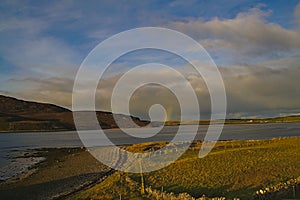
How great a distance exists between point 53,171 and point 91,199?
27909 mm

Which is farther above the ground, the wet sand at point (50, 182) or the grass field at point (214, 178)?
the grass field at point (214, 178)

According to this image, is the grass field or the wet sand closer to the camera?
the grass field

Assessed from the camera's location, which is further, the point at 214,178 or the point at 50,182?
the point at 50,182

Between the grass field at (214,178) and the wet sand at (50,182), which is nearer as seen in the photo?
the grass field at (214,178)

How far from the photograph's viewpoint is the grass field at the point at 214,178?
28.5 metres

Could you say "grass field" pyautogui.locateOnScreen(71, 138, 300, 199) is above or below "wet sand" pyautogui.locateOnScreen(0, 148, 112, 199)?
above

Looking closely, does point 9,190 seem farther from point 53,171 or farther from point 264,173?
point 264,173

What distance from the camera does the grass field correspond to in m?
28.5

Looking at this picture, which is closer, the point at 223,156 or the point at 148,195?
the point at 148,195

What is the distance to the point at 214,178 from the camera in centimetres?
3266

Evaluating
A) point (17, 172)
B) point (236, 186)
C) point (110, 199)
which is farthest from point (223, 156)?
point (17, 172)

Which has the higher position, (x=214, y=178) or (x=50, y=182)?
(x=214, y=178)

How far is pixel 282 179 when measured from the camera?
30.4m

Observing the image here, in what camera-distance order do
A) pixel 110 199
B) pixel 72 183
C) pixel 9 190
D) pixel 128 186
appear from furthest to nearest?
pixel 72 183 → pixel 9 190 → pixel 128 186 → pixel 110 199
